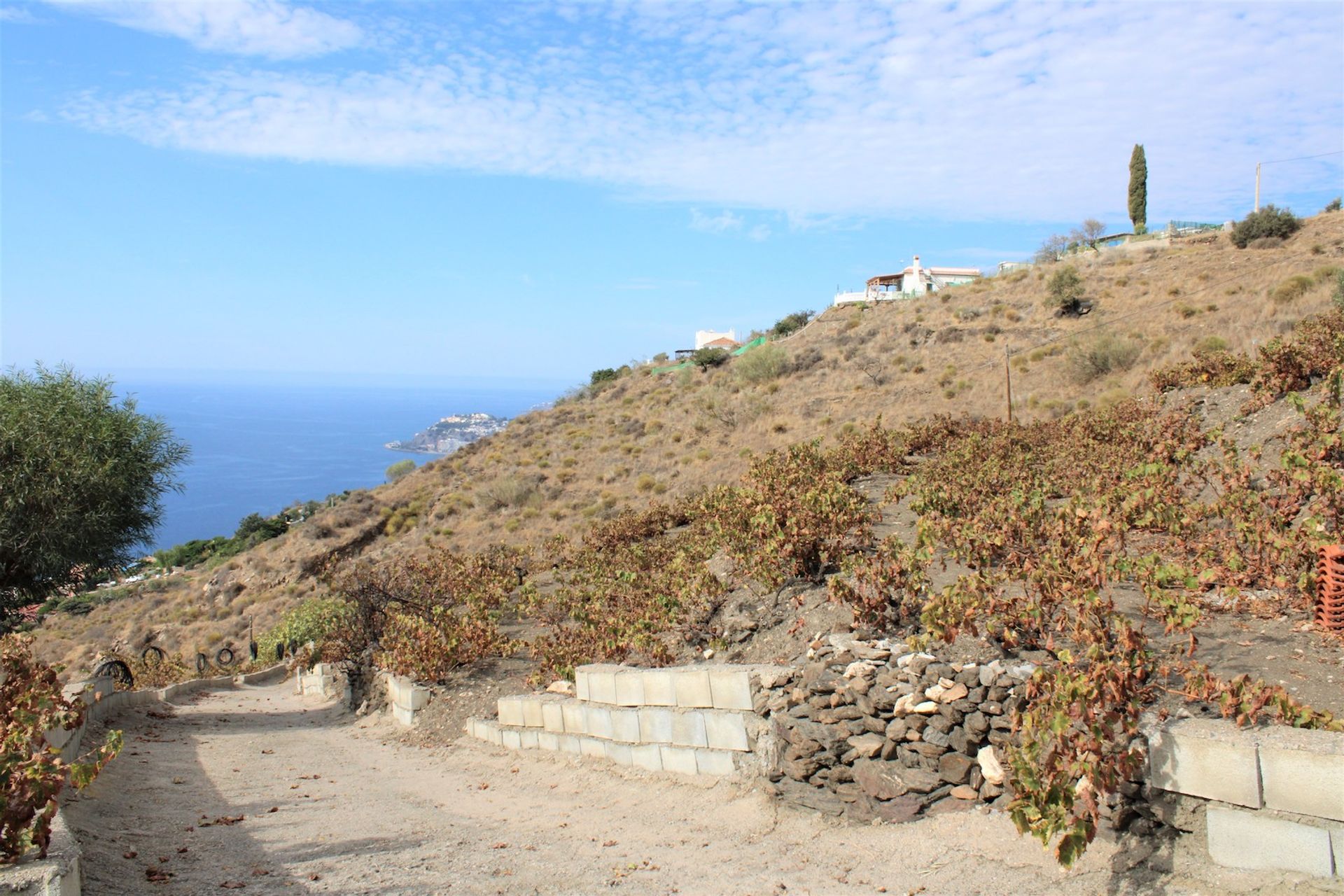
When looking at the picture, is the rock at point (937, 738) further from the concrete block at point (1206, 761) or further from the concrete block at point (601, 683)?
the concrete block at point (601, 683)

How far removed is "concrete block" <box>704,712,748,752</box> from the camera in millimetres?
6441

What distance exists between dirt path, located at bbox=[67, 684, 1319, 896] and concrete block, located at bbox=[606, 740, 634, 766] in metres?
0.16

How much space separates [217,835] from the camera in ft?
19.5

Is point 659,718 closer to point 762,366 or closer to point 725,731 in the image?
point 725,731

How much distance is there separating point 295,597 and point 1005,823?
1309 inches

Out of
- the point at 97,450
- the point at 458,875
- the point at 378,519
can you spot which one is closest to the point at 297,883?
the point at 458,875

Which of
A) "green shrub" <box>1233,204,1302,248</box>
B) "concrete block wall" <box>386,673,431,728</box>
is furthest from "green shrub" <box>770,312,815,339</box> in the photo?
"concrete block wall" <box>386,673,431,728</box>

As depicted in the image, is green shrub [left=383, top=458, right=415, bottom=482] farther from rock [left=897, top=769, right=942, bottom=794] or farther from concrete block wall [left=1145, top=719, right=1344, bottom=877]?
concrete block wall [left=1145, top=719, right=1344, bottom=877]

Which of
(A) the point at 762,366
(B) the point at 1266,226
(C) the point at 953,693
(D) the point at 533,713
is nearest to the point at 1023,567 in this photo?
(C) the point at 953,693

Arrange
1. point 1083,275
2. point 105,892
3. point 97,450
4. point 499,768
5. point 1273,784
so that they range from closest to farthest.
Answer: point 1273,784
point 105,892
point 499,768
point 97,450
point 1083,275

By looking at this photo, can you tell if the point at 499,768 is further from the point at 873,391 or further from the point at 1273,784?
the point at 873,391

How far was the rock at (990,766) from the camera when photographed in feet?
16.6

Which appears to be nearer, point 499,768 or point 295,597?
point 499,768

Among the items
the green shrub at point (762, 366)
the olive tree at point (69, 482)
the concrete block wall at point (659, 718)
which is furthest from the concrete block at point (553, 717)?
the green shrub at point (762, 366)
